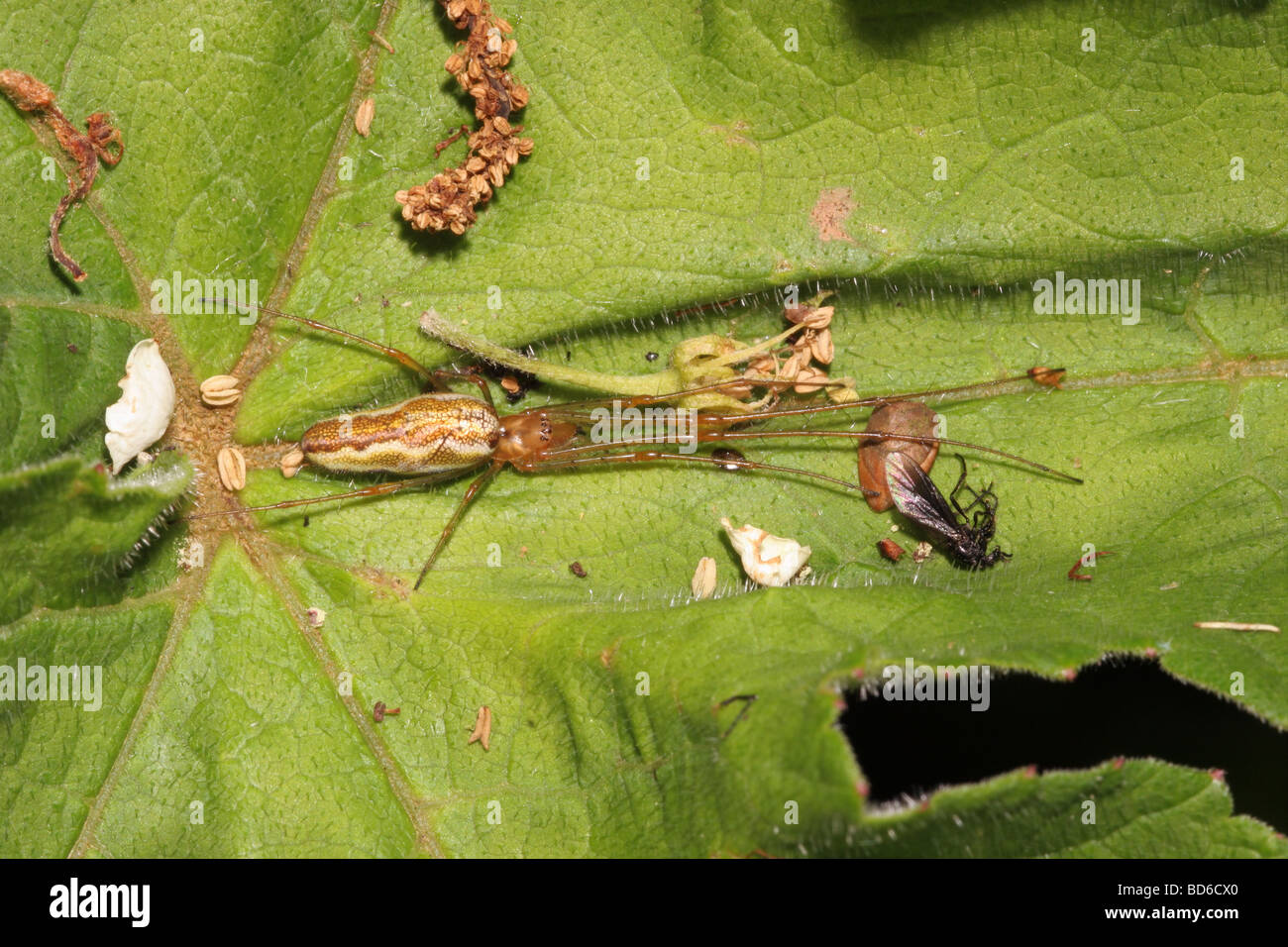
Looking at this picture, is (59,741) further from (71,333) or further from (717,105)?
(717,105)

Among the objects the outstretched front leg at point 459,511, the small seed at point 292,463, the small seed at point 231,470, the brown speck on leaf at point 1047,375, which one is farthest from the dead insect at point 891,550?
the small seed at point 231,470

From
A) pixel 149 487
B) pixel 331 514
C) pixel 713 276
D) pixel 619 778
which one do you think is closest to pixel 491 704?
pixel 619 778

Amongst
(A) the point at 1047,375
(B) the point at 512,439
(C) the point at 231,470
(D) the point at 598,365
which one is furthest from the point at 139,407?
(A) the point at 1047,375

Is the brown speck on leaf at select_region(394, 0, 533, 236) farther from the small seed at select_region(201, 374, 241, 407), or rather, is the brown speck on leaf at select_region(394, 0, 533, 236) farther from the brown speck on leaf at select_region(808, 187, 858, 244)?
the brown speck on leaf at select_region(808, 187, 858, 244)

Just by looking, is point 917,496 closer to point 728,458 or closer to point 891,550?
point 891,550

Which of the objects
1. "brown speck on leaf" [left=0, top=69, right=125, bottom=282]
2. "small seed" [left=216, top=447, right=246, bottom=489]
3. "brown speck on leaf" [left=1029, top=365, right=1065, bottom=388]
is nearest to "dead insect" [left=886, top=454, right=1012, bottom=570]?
"brown speck on leaf" [left=1029, top=365, right=1065, bottom=388]

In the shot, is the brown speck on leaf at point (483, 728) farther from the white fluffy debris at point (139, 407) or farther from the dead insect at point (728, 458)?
the white fluffy debris at point (139, 407)
